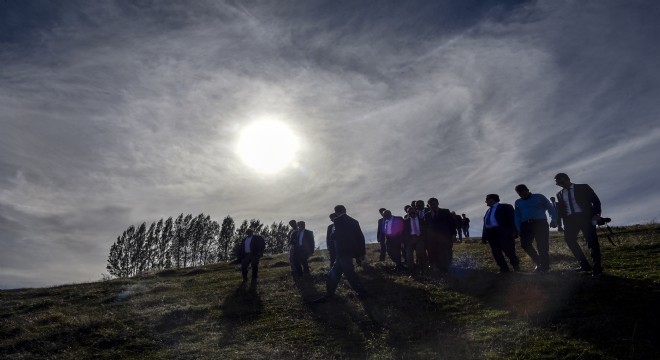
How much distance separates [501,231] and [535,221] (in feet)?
3.28

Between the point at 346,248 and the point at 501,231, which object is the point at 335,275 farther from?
the point at 501,231

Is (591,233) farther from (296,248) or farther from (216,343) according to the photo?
(296,248)

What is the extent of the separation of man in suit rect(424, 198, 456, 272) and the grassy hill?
0.56 m

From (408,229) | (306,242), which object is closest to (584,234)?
(408,229)

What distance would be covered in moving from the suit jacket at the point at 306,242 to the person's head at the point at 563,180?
10.5 metres

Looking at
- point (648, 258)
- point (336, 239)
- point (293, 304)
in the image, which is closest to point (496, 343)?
point (336, 239)

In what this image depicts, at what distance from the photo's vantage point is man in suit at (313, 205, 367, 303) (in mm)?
11469

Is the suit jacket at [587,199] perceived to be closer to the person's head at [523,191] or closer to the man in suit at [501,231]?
the person's head at [523,191]

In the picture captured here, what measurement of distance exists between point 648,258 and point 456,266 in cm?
554

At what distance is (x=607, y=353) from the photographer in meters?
5.82

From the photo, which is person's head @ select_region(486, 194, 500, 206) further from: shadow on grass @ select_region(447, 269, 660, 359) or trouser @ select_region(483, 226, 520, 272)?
shadow on grass @ select_region(447, 269, 660, 359)

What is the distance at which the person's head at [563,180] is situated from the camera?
33.7ft

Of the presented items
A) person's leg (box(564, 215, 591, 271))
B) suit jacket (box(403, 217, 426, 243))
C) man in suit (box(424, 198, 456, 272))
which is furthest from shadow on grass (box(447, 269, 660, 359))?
suit jacket (box(403, 217, 426, 243))

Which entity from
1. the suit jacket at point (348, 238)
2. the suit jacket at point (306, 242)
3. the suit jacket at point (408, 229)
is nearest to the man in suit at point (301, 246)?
the suit jacket at point (306, 242)
